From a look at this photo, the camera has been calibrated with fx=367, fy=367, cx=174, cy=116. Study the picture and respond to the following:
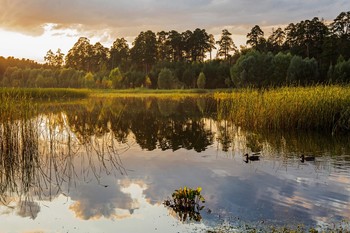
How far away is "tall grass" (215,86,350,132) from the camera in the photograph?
16.6 meters

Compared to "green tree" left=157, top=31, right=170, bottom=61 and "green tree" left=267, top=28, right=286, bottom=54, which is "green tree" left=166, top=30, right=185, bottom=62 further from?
"green tree" left=267, top=28, right=286, bottom=54

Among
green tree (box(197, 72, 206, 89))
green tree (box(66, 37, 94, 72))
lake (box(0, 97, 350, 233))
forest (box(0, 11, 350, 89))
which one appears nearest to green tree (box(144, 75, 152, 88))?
forest (box(0, 11, 350, 89))

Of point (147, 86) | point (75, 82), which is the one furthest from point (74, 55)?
point (147, 86)

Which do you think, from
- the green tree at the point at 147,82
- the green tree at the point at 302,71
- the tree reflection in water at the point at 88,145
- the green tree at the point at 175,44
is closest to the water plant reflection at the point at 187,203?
the tree reflection in water at the point at 88,145

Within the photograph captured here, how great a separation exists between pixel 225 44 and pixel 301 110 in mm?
85016

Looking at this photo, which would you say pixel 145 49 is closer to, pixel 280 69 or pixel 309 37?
pixel 309 37

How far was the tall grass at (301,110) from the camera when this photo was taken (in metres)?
16.6

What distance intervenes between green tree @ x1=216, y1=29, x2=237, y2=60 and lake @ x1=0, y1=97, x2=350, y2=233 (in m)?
86.3

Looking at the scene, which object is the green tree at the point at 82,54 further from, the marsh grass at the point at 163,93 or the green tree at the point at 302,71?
the green tree at the point at 302,71

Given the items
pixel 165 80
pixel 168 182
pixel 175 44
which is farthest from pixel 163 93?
pixel 168 182

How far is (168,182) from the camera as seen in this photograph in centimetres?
962

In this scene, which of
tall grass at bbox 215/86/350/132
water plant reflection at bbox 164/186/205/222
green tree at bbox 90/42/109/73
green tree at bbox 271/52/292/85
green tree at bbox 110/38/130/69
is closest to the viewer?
water plant reflection at bbox 164/186/205/222

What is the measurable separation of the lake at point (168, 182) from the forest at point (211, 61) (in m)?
23.0

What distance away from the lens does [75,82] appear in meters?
85.6
